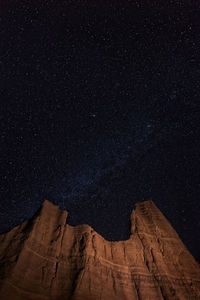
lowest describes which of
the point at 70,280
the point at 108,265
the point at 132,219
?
the point at 70,280

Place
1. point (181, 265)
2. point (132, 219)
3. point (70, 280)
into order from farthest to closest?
point (132, 219) < point (181, 265) < point (70, 280)

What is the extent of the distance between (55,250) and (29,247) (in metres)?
2.03

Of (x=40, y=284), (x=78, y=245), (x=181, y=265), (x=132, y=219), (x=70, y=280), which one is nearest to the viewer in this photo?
(x=40, y=284)

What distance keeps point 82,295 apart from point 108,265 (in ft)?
11.7

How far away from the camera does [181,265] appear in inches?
675

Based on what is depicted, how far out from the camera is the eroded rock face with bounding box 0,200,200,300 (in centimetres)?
1223

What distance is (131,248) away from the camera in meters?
17.8

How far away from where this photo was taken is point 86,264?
14.4 m

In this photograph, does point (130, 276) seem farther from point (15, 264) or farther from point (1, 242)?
point (1, 242)

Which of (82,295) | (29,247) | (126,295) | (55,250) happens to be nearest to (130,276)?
(126,295)

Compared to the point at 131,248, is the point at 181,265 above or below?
below

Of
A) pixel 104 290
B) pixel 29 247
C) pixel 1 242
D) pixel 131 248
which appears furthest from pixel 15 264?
pixel 131 248

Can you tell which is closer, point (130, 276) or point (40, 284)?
point (40, 284)

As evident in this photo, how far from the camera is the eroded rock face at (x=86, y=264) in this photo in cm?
1223
